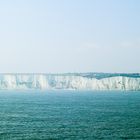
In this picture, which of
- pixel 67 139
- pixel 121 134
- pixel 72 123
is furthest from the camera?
pixel 72 123

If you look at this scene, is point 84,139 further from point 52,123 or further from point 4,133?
point 52,123

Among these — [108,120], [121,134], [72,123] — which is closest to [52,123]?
[72,123]

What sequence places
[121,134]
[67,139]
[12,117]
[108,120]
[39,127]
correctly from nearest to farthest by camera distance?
1. [67,139]
2. [121,134]
3. [39,127]
4. [108,120]
5. [12,117]

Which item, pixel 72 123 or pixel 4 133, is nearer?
pixel 4 133

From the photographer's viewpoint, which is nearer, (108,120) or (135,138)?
(135,138)

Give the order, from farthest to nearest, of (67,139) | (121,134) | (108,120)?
1. (108,120)
2. (121,134)
3. (67,139)

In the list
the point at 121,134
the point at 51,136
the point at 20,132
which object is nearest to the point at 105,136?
the point at 121,134

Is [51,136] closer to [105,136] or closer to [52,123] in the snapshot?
[105,136]

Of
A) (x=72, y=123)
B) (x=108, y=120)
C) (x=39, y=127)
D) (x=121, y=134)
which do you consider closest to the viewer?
(x=121, y=134)
